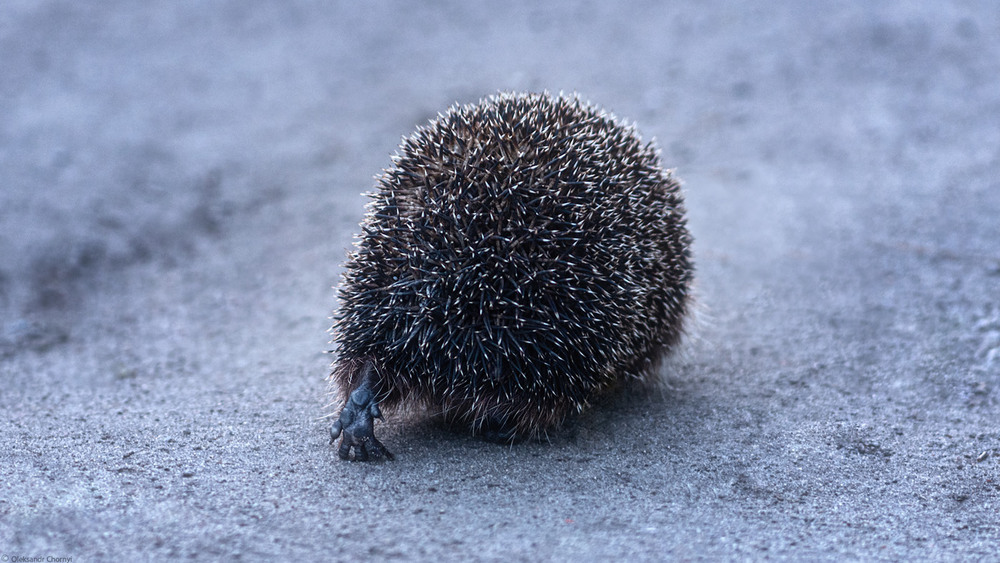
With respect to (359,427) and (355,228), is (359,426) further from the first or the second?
(355,228)

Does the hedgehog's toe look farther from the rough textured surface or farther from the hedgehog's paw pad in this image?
the rough textured surface

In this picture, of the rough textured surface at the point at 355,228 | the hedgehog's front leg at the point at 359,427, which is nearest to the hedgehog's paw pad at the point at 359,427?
the hedgehog's front leg at the point at 359,427

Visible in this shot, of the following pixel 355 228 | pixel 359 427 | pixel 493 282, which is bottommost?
pixel 359 427

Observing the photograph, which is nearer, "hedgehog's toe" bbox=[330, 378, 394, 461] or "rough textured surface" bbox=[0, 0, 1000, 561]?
"rough textured surface" bbox=[0, 0, 1000, 561]

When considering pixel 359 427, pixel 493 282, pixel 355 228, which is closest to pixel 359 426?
pixel 359 427

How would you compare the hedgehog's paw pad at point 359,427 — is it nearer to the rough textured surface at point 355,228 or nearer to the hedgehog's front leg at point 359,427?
the hedgehog's front leg at point 359,427

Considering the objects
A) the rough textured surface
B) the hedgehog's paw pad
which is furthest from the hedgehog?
the rough textured surface
